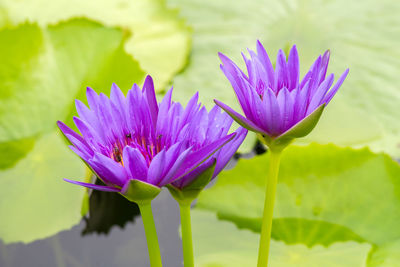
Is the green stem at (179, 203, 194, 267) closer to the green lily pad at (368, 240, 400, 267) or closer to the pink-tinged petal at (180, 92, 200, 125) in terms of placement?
the pink-tinged petal at (180, 92, 200, 125)

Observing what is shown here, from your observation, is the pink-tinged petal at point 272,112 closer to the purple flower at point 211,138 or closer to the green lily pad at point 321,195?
the purple flower at point 211,138

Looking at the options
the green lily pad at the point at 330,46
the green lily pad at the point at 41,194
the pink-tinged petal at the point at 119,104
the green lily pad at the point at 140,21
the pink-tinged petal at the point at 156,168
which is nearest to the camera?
the pink-tinged petal at the point at 156,168

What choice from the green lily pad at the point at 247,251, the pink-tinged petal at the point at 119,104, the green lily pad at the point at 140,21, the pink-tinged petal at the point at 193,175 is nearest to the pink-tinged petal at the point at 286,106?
the pink-tinged petal at the point at 193,175

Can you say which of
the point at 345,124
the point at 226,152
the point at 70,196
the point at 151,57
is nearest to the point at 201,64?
the point at 151,57

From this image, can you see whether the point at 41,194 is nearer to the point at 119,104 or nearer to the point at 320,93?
the point at 119,104

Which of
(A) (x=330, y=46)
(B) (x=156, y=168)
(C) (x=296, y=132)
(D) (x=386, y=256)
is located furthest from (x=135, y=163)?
(A) (x=330, y=46)

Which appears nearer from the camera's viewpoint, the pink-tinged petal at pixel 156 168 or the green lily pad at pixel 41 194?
the pink-tinged petal at pixel 156 168
